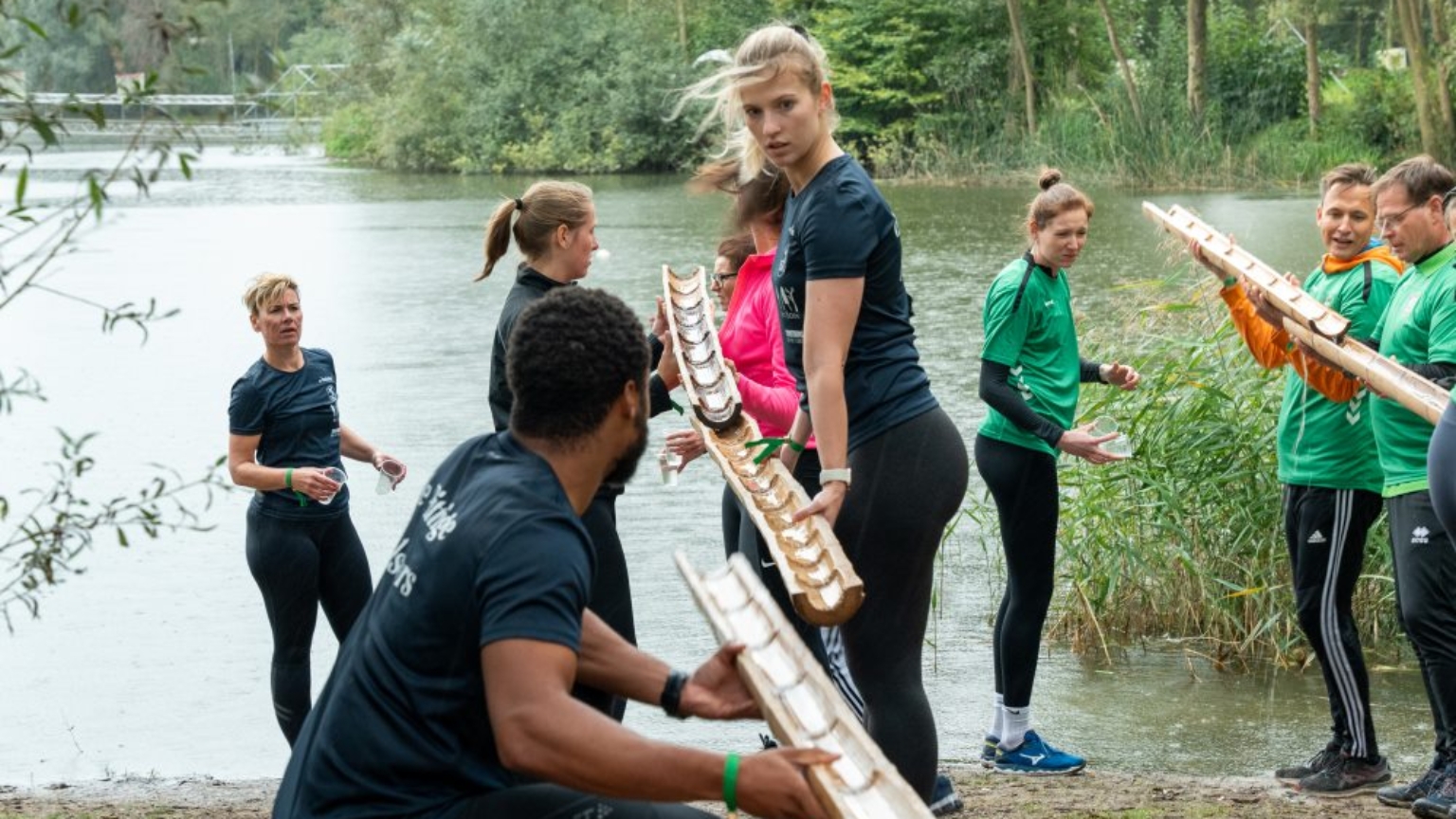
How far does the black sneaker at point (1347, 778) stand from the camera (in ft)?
17.3

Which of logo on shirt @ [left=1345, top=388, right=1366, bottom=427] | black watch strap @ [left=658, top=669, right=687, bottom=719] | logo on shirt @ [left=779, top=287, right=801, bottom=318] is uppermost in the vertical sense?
logo on shirt @ [left=779, top=287, right=801, bottom=318]

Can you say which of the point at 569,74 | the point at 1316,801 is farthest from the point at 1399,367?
the point at 569,74

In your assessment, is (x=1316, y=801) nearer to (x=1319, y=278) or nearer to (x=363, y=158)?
(x=1319, y=278)

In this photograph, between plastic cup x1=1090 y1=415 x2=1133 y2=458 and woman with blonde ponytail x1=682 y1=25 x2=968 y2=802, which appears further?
plastic cup x1=1090 y1=415 x2=1133 y2=458

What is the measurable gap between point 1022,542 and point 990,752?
2.43 ft

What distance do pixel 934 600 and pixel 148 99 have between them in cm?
528

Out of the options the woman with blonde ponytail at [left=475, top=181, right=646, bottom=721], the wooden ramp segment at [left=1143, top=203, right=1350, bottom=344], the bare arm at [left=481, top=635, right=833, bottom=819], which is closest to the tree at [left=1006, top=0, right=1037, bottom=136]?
the wooden ramp segment at [left=1143, top=203, right=1350, bottom=344]

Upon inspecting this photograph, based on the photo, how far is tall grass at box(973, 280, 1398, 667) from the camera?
7.17 meters

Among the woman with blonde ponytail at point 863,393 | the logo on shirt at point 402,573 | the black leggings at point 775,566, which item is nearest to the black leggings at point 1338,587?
the black leggings at point 775,566

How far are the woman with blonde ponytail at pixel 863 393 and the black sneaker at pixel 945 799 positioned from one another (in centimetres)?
69

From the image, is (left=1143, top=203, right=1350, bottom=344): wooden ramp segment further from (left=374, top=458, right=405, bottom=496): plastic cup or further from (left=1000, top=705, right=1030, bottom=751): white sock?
(left=374, top=458, right=405, bottom=496): plastic cup

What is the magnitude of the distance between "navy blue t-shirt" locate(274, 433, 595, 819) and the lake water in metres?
1.16

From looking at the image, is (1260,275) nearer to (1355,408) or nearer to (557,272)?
(1355,408)

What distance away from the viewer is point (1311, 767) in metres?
5.41
